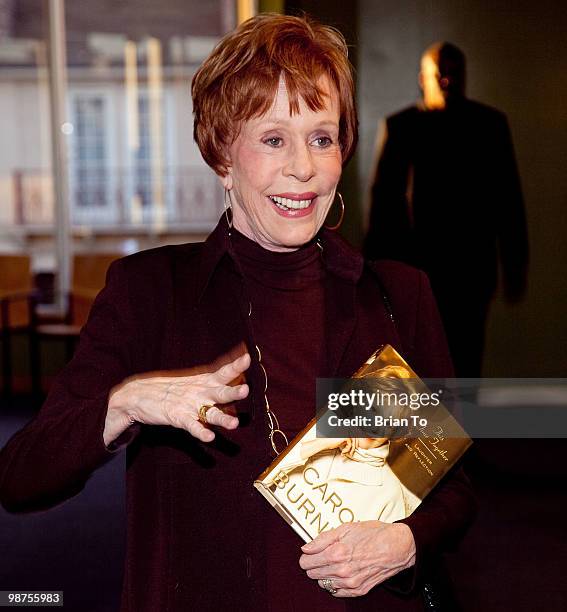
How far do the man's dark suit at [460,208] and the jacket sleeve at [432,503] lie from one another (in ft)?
8.30

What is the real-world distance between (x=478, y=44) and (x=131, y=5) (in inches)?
187

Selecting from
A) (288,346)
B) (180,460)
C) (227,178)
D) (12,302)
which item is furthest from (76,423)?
(12,302)

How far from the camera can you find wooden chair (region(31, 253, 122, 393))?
18.9 feet

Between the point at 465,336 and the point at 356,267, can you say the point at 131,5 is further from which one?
the point at 356,267

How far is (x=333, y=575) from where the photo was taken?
1.07 metres

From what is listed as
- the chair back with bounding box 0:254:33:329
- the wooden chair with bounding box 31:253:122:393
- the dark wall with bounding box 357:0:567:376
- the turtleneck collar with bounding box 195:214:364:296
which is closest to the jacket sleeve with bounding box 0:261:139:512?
the turtleneck collar with bounding box 195:214:364:296

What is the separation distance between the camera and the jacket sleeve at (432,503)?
3.70 ft

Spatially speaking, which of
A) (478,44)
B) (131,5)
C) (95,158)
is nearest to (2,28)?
(131,5)

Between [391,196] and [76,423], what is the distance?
2938 millimetres

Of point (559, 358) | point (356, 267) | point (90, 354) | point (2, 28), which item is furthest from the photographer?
point (2, 28)

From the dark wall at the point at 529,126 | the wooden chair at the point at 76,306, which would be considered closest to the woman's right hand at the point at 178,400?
the dark wall at the point at 529,126

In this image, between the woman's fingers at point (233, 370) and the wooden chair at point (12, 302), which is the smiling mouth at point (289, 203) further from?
the wooden chair at point (12, 302)

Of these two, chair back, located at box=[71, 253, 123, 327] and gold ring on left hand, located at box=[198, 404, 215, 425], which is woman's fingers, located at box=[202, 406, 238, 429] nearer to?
gold ring on left hand, located at box=[198, 404, 215, 425]

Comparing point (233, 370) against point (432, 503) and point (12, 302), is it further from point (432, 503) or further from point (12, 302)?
point (12, 302)
